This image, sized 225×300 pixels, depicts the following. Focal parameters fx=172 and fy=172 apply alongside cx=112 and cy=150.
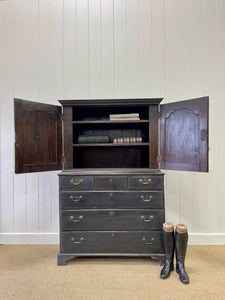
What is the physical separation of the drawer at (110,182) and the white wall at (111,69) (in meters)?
0.79

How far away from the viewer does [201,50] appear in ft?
7.59

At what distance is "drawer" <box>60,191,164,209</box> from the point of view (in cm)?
182

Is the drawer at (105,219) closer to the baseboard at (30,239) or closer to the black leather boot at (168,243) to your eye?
the black leather boot at (168,243)

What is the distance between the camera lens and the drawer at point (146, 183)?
181 cm

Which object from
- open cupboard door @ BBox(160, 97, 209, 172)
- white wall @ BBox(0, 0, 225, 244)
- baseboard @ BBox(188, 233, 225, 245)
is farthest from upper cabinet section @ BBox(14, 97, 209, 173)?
baseboard @ BBox(188, 233, 225, 245)

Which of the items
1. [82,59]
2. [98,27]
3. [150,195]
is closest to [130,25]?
[98,27]

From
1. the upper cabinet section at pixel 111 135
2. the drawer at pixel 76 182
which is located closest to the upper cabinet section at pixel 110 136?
the upper cabinet section at pixel 111 135

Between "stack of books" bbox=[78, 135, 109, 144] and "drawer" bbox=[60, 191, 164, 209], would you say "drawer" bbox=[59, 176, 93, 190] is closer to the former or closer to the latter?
"drawer" bbox=[60, 191, 164, 209]

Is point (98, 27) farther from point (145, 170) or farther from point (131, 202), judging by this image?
point (131, 202)

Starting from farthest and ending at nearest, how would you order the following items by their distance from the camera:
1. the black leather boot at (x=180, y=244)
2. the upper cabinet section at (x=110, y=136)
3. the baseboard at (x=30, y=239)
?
1. the baseboard at (x=30, y=239)
2. the upper cabinet section at (x=110, y=136)
3. the black leather boot at (x=180, y=244)

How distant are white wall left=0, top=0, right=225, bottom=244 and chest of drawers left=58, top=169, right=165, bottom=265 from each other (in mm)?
606

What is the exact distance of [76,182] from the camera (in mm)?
1832

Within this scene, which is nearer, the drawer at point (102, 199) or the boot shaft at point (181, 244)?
the boot shaft at point (181, 244)

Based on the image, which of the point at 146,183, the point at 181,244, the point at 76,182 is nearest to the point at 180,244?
the point at 181,244
